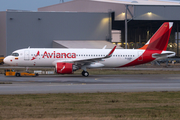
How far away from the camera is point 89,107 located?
1174 centimetres

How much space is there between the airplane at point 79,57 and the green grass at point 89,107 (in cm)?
1461

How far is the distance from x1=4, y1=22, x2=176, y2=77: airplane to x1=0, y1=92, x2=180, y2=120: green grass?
14.6m

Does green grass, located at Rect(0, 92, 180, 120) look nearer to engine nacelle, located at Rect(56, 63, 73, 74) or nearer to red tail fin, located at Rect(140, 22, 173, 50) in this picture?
engine nacelle, located at Rect(56, 63, 73, 74)

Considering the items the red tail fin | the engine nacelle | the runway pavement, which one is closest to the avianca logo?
the engine nacelle

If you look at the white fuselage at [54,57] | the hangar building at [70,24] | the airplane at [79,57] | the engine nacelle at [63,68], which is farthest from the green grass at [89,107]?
the hangar building at [70,24]

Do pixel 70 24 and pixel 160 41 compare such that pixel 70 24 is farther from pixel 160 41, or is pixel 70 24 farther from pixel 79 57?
pixel 160 41

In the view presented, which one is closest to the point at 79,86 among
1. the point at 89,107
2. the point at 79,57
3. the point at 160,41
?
the point at 89,107

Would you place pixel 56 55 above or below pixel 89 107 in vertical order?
above

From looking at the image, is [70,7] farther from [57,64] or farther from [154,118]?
[154,118]

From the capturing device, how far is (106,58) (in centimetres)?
3109

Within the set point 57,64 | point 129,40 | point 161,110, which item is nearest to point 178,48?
point 129,40

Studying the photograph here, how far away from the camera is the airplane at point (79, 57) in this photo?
96.5 feet

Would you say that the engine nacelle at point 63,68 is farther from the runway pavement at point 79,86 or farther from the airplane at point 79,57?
the runway pavement at point 79,86

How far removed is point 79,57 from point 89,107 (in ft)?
64.4
